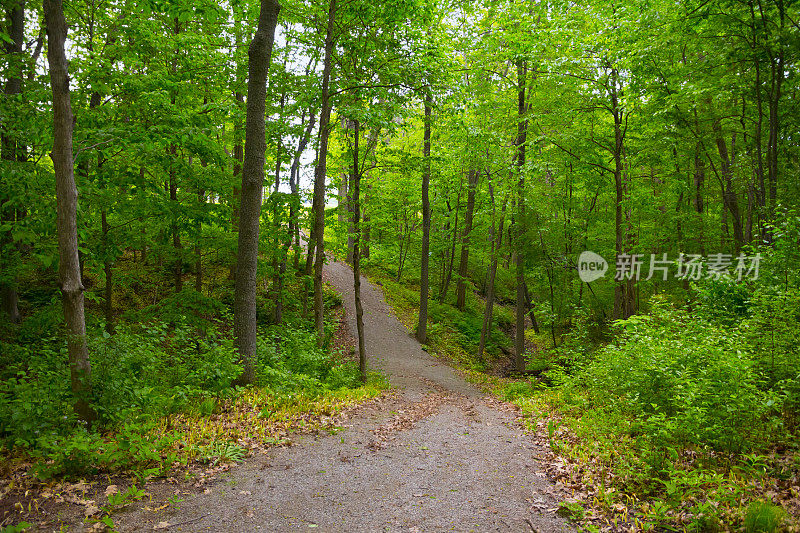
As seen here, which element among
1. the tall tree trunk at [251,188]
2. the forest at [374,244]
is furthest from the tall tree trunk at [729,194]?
the tall tree trunk at [251,188]

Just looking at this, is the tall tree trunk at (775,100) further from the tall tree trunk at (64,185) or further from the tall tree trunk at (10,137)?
the tall tree trunk at (10,137)

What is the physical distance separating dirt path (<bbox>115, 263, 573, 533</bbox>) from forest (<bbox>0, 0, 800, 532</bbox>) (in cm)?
44

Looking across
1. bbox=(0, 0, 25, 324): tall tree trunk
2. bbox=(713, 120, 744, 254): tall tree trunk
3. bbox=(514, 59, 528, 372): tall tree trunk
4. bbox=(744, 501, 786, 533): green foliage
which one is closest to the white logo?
bbox=(514, 59, 528, 372): tall tree trunk

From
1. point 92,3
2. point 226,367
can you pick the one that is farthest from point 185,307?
point 92,3

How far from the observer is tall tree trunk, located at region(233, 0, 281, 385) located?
739 centimetres

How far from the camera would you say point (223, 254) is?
11672 millimetres

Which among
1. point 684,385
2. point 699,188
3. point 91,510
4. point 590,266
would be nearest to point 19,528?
point 91,510

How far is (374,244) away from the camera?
56.9ft

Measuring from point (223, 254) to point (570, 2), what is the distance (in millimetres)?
13053

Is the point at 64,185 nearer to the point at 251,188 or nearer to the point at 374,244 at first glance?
the point at 251,188

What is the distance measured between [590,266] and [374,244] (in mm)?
8801

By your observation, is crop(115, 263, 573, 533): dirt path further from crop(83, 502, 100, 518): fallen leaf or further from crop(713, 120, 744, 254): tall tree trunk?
crop(713, 120, 744, 254): tall tree trunk

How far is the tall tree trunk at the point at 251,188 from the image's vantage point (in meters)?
7.39

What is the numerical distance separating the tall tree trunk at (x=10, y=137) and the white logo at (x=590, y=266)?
17060mm
